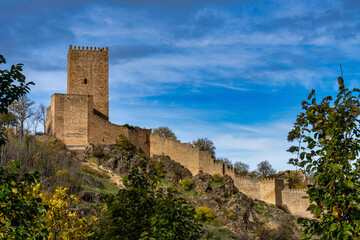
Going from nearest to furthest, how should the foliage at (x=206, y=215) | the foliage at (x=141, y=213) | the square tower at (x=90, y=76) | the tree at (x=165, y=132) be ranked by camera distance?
1. the foliage at (x=141, y=213)
2. the foliage at (x=206, y=215)
3. the square tower at (x=90, y=76)
4. the tree at (x=165, y=132)

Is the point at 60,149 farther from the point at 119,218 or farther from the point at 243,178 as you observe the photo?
the point at 119,218

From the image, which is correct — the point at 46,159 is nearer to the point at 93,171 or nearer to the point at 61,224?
the point at 93,171

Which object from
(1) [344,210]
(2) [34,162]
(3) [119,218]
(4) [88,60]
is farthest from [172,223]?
(4) [88,60]

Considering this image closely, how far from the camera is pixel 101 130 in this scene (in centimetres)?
4384

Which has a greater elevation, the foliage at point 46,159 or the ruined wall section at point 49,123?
the ruined wall section at point 49,123

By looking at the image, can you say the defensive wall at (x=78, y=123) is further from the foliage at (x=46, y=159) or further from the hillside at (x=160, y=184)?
the foliage at (x=46, y=159)

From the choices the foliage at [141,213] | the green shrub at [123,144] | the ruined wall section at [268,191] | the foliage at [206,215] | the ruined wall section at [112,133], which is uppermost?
the ruined wall section at [112,133]

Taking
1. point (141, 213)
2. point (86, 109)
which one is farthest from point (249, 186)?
point (141, 213)

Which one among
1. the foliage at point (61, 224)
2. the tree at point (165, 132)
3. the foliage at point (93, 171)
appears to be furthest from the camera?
the tree at point (165, 132)

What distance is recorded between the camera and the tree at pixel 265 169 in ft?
203

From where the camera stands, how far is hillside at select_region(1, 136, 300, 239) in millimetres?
33719

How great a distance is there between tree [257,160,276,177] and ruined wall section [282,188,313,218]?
18.8m

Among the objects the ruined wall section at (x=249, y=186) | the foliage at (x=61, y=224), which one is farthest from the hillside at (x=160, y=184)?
the foliage at (x=61, y=224)

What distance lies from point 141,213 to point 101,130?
33827mm
